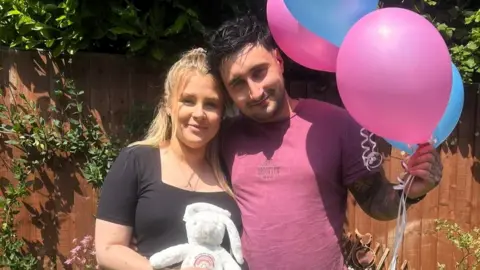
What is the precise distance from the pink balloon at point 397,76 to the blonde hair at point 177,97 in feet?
1.92

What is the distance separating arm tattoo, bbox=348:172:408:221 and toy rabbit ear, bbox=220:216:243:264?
0.44m

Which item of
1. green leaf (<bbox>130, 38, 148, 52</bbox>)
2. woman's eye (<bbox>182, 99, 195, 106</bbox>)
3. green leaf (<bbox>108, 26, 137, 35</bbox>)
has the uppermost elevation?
green leaf (<bbox>108, 26, 137, 35</bbox>)

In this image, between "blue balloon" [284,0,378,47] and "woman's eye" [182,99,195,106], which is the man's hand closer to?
"blue balloon" [284,0,378,47]

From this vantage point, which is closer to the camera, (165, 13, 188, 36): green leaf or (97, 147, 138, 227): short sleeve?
(97, 147, 138, 227): short sleeve

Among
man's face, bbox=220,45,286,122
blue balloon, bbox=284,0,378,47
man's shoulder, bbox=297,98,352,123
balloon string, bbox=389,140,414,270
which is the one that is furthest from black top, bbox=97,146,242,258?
blue balloon, bbox=284,0,378,47

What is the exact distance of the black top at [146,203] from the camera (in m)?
2.05

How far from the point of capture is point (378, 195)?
6.87 feet

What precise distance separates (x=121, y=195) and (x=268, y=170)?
0.51m

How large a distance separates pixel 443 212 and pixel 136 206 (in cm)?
262

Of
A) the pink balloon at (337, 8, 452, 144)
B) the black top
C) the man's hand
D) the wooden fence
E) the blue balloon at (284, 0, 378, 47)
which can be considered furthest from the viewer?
A: the wooden fence

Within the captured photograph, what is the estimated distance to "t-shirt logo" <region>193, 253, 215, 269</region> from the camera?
2010 mm

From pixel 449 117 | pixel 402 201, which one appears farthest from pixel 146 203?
pixel 449 117

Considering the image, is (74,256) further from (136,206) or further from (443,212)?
(443,212)

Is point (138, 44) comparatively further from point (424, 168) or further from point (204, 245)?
point (424, 168)
